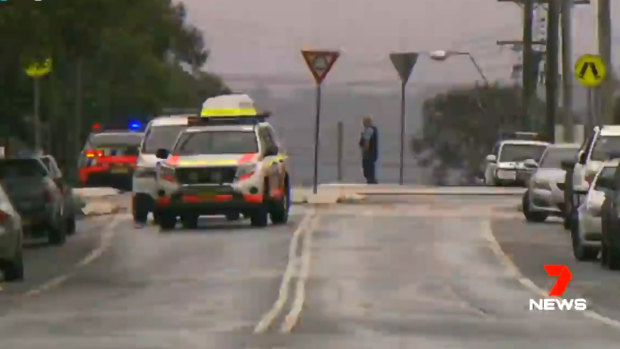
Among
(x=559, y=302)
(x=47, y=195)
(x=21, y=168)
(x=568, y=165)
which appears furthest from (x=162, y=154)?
(x=559, y=302)

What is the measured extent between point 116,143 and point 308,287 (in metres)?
27.8

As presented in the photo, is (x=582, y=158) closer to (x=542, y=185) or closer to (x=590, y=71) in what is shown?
(x=542, y=185)

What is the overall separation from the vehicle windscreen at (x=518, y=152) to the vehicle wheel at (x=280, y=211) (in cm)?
1879

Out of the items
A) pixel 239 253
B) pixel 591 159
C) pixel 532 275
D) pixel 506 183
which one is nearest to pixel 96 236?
pixel 239 253

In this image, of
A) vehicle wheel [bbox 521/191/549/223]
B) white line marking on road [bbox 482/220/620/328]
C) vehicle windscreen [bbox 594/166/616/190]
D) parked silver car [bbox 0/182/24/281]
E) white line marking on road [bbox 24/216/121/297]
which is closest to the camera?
white line marking on road [bbox 482/220/620/328]

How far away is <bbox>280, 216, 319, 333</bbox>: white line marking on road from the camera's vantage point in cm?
1744

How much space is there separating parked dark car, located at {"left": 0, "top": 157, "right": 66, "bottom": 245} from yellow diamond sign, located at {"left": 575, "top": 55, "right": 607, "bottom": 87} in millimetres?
10628

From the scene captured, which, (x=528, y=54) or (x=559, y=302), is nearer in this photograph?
(x=559, y=302)

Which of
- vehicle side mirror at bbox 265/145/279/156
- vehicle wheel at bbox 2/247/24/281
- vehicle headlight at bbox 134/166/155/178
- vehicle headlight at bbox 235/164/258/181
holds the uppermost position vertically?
vehicle side mirror at bbox 265/145/279/156

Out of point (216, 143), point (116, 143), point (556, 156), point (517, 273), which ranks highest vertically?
point (216, 143)

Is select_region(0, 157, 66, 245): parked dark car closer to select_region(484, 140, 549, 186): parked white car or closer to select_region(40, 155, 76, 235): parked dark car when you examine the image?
select_region(40, 155, 76, 235): parked dark car

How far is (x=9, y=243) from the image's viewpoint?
2323cm

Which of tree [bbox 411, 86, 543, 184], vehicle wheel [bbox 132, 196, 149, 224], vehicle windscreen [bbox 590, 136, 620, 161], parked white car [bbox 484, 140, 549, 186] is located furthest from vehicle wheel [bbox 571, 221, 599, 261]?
tree [bbox 411, 86, 543, 184]

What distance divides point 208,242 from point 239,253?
2440mm
